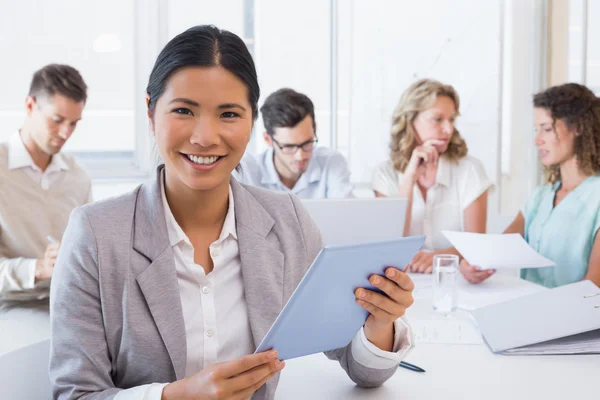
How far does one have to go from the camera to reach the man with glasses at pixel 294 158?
3.06 m

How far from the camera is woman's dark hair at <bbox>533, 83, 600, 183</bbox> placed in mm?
2639

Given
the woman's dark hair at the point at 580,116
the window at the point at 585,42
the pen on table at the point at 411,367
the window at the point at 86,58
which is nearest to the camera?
the pen on table at the point at 411,367

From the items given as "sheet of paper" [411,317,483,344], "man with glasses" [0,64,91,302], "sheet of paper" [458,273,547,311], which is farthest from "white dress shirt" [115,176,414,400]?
"man with glasses" [0,64,91,302]

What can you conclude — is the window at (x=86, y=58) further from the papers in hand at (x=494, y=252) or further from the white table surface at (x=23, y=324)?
the papers in hand at (x=494, y=252)

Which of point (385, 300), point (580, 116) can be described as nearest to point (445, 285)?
point (385, 300)

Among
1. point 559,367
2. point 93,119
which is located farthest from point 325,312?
point 93,119

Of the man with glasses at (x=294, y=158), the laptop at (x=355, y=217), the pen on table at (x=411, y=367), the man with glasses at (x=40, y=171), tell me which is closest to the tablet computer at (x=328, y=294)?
the pen on table at (x=411, y=367)

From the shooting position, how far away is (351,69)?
414 cm

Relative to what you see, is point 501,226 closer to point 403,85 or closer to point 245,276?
point 403,85

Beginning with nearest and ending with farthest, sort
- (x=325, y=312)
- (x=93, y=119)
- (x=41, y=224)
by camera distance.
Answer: (x=325, y=312) → (x=41, y=224) → (x=93, y=119)

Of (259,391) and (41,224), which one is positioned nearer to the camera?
(259,391)

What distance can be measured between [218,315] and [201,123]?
355mm

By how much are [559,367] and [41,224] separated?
74.9 inches

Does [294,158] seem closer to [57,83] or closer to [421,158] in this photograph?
[421,158]
